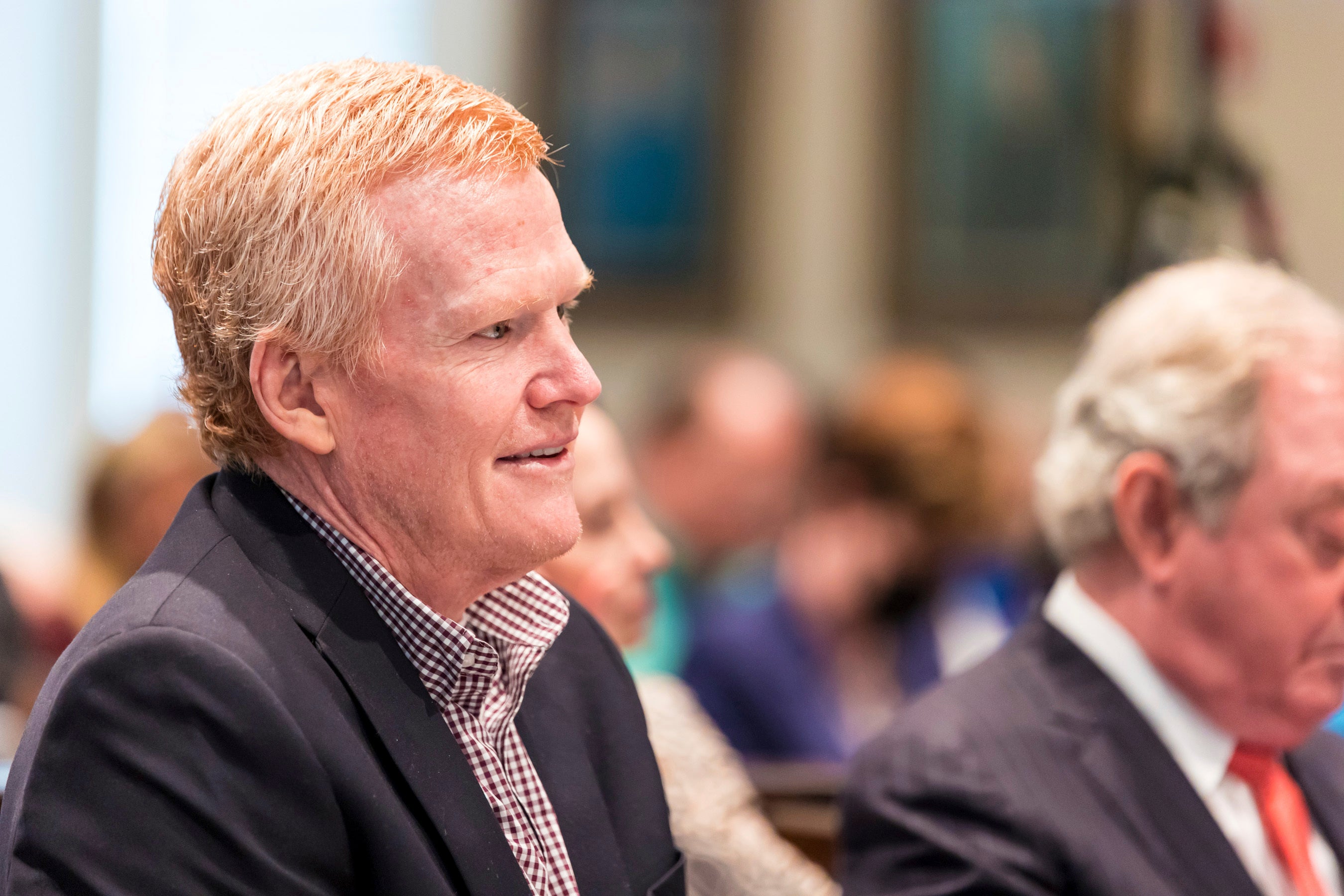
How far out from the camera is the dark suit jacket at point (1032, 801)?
1.70 m

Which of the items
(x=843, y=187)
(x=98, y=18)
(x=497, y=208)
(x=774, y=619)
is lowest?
(x=774, y=619)

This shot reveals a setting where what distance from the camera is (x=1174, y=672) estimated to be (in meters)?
1.88

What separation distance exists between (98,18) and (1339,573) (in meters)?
5.23

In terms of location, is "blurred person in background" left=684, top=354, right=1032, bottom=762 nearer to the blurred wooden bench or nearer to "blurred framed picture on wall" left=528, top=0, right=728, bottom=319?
the blurred wooden bench

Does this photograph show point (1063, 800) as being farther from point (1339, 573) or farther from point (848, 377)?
point (848, 377)

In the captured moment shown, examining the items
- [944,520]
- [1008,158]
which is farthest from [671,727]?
[1008,158]

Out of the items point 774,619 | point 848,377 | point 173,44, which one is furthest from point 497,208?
point 173,44

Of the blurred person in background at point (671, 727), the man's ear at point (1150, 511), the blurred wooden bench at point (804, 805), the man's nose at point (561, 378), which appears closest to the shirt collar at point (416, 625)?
the man's nose at point (561, 378)

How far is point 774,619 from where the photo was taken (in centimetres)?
377

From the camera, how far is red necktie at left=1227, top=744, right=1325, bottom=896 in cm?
184

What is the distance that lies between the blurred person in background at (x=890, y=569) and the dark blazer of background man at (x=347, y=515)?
7.95ft

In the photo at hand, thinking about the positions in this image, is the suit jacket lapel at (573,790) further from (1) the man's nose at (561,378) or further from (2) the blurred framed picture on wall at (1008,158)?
(2) the blurred framed picture on wall at (1008,158)

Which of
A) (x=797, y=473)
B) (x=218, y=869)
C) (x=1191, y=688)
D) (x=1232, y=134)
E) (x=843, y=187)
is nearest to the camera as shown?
(x=218, y=869)

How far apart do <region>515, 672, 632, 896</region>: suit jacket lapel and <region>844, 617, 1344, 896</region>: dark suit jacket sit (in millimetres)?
510
